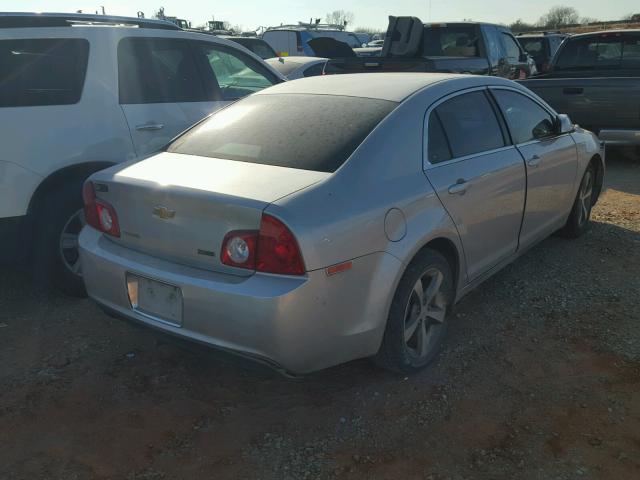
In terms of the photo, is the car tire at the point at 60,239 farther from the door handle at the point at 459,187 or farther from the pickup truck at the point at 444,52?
the pickup truck at the point at 444,52

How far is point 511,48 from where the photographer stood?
1086 cm

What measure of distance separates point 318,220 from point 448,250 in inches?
45.2

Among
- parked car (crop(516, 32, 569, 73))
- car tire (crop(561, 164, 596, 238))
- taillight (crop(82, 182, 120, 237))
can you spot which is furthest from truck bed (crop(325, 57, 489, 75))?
parked car (crop(516, 32, 569, 73))

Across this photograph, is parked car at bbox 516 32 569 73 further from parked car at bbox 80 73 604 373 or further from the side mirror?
parked car at bbox 80 73 604 373

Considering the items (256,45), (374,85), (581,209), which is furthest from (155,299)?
(256,45)

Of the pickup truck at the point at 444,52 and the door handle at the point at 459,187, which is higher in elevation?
the pickup truck at the point at 444,52

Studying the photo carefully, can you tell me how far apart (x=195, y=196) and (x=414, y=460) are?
1.54 meters

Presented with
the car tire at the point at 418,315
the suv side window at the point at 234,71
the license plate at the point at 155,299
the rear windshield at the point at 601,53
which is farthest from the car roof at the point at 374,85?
the rear windshield at the point at 601,53

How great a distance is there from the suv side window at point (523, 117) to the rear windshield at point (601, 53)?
4.77 meters

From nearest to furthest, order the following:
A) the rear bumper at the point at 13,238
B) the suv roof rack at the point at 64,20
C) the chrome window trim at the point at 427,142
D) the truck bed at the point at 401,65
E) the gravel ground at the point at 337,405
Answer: the gravel ground at the point at 337,405
the chrome window trim at the point at 427,142
the rear bumper at the point at 13,238
the suv roof rack at the point at 64,20
the truck bed at the point at 401,65

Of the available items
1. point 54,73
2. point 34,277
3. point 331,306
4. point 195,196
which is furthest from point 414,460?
point 54,73

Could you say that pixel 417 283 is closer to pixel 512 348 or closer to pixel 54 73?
pixel 512 348

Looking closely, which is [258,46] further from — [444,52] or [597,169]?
[597,169]

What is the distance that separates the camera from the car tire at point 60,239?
13.5 feet
